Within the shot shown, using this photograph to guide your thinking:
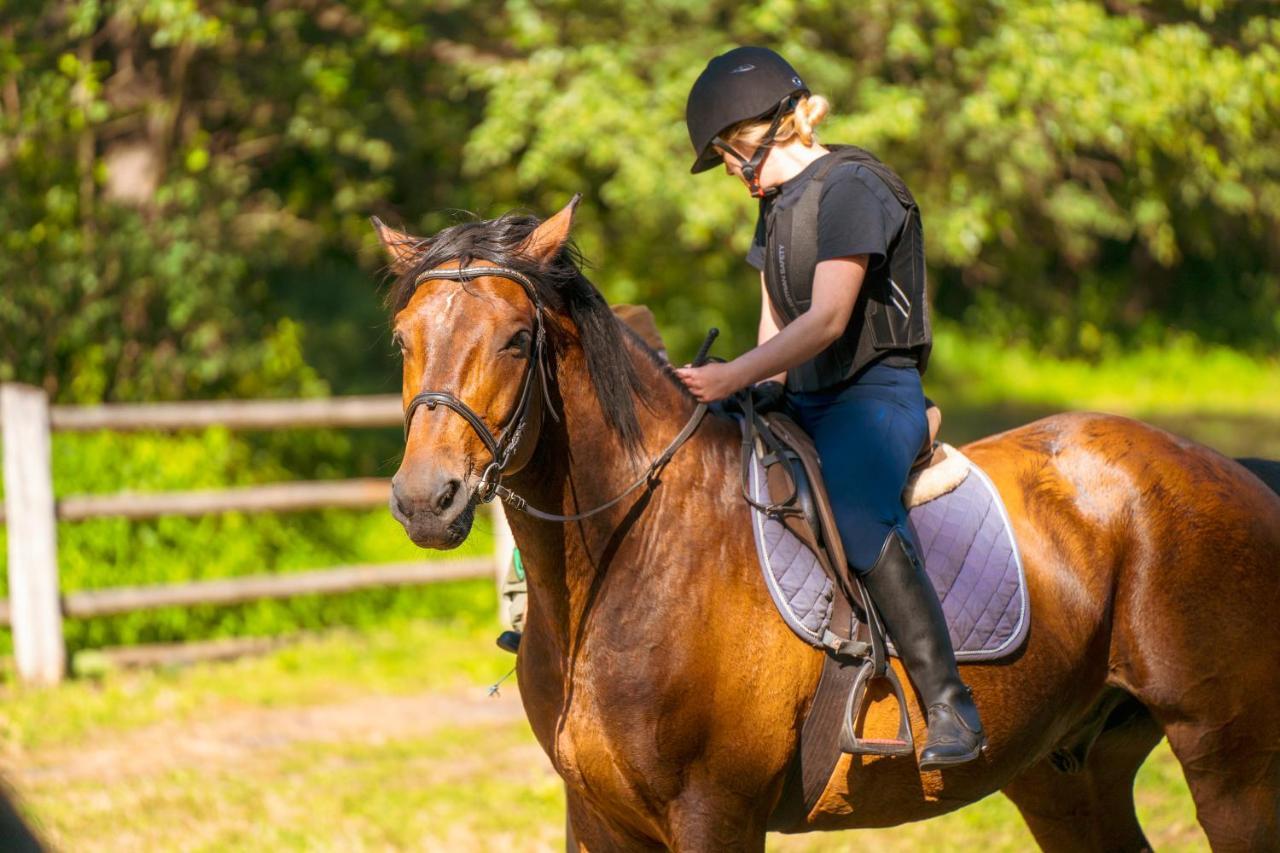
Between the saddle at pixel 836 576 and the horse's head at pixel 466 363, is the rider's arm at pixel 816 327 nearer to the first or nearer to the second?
the saddle at pixel 836 576

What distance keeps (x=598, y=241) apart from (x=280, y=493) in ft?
15.0

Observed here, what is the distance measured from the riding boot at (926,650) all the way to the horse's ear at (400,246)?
1303 mm

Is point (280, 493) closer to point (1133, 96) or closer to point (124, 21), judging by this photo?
point (124, 21)

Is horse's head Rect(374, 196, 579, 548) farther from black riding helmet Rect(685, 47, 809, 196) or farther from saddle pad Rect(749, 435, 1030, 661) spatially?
saddle pad Rect(749, 435, 1030, 661)

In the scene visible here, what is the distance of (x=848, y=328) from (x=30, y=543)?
6.02m

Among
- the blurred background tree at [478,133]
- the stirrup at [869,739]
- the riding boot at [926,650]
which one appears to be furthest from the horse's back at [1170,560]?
the blurred background tree at [478,133]

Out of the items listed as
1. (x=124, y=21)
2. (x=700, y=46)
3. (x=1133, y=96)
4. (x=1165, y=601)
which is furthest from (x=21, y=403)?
(x=1133, y=96)

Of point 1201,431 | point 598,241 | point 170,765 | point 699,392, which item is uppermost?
point 699,392

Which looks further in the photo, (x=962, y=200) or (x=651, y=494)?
(x=962, y=200)

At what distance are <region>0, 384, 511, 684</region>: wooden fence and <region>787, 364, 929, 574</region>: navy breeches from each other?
17.5 ft

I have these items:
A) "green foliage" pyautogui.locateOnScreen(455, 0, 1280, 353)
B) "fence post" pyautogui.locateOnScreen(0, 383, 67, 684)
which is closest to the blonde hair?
"fence post" pyautogui.locateOnScreen(0, 383, 67, 684)

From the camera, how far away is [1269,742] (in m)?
3.82

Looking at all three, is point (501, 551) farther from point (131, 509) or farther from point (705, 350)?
point (705, 350)

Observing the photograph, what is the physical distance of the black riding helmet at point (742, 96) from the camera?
3.51 meters
